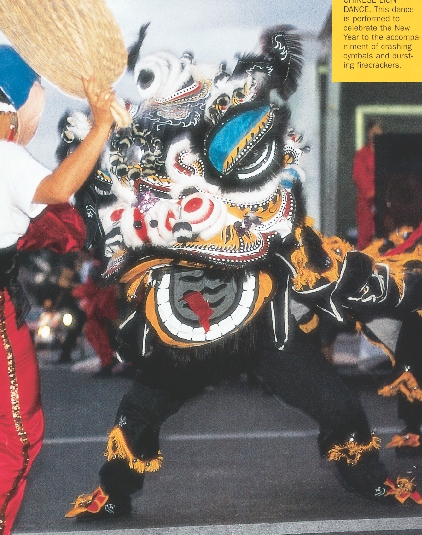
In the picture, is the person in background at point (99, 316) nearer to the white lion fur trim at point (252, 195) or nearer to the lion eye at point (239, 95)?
the white lion fur trim at point (252, 195)

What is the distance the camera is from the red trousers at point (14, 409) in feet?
8.21

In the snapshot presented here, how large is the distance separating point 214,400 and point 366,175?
981 millimetres

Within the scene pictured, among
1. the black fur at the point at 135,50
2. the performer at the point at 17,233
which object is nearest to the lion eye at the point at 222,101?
the black fur at the point at 135,50

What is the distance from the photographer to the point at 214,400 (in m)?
3.37

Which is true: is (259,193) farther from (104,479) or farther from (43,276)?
(104,479)

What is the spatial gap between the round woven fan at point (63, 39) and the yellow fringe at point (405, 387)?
1.52 meters

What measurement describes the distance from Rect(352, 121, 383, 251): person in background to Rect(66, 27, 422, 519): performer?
28 centimetres

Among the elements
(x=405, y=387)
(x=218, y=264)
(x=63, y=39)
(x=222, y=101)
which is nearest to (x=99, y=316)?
(x=218, y=264)

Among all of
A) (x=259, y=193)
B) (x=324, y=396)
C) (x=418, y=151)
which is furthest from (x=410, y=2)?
(x=324, y=396)

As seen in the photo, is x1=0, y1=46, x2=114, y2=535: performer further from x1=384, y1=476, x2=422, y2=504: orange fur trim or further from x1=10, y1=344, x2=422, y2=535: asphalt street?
x1=384, y1=476, x2=422, y2=504: orange fur trim

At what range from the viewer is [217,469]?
10.9ft

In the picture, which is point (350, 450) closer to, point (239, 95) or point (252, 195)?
point (252, 195)

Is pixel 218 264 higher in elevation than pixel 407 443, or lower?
higher

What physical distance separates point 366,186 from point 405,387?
2.48 ft
